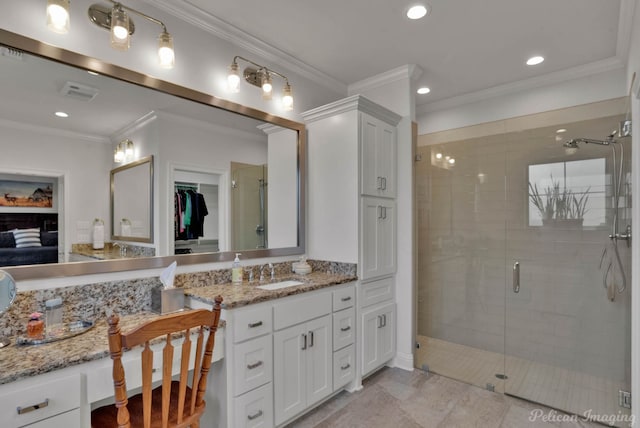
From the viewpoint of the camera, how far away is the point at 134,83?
6.19 feet

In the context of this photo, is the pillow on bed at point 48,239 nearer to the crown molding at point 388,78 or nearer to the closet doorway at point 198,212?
the closet doorway at point 198,212

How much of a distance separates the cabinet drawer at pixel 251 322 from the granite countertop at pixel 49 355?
1.95 ft

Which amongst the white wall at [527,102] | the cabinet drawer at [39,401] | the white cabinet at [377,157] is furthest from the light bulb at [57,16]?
the white wall at [527,102]

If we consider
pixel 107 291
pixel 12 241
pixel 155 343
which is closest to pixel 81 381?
pixel 155 343

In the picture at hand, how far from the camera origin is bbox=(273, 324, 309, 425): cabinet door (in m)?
1.96

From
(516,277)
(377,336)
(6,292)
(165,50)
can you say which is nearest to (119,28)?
(165,50)

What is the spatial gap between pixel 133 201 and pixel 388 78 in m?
2.35

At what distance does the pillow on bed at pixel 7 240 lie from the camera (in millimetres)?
1492

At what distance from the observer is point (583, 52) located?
260cm

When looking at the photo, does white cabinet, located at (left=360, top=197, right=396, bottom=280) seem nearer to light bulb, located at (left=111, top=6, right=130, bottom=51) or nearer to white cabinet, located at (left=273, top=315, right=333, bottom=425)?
white cabinet, located at (left=273, top=315, right=333, bottom=425)

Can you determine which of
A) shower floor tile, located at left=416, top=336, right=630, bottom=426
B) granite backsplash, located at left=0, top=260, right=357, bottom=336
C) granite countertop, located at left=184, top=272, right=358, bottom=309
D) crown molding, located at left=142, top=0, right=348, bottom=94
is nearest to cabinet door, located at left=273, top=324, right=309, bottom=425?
granite countertop, located at left=184, top=272, right=358, bottom=309

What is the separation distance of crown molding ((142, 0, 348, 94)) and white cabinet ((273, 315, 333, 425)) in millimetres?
2007

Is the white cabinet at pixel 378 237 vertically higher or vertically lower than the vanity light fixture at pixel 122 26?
lower

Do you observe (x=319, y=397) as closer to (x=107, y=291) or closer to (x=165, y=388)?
(x=165, y=388)
